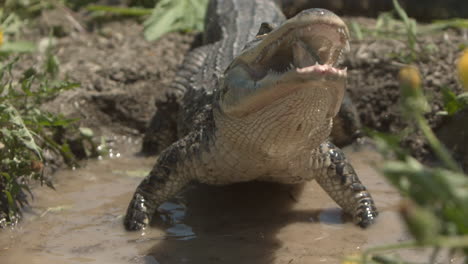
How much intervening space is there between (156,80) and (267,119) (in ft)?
7.98

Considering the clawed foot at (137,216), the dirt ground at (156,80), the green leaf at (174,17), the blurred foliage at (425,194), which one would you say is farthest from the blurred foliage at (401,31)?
the blurred foliage at (425,194)

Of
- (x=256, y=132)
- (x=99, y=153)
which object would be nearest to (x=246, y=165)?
(x=256, y=132)

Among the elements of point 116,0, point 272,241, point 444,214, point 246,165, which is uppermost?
point 116,0

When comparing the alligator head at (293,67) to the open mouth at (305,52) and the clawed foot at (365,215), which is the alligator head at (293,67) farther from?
the clawed foot at (365,215)

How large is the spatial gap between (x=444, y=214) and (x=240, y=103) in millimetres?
1581

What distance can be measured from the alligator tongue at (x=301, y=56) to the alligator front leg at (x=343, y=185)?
88 centimetres

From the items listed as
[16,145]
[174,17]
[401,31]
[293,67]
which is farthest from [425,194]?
[174,17]

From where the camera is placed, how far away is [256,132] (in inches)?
128

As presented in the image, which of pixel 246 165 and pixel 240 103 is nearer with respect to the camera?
pixel 240 103

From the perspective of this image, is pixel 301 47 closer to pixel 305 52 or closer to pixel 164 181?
pixel 305 52

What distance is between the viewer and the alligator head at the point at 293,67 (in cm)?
270

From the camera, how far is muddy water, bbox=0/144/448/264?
329cm

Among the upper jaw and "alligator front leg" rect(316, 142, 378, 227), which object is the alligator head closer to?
the upper jaw

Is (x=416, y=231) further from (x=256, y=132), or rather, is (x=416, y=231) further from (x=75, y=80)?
(x=75, y=80)
